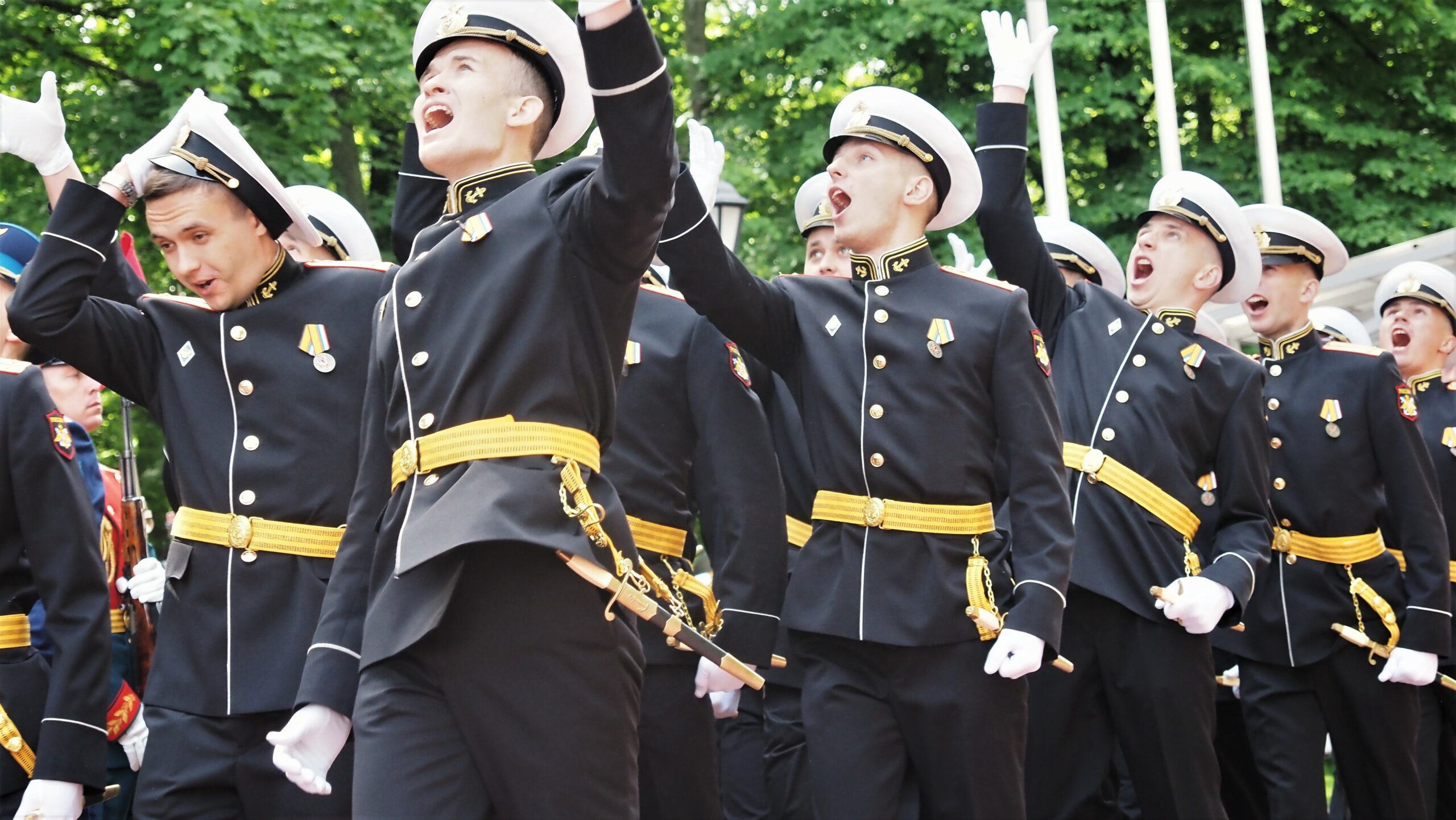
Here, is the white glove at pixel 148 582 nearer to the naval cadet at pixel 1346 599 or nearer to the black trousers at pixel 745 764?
the black trousers at pixel 745 764

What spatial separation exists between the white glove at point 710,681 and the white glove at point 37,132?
2328 mm

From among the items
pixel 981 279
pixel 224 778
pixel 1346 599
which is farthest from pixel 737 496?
pixel 1346 599

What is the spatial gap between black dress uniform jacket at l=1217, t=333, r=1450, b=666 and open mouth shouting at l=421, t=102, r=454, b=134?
173 inches

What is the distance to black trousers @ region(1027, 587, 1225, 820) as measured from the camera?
5.86 meters

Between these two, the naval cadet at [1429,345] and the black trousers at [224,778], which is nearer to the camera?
the black trousers at [224,778]

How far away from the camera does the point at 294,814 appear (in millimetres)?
4379

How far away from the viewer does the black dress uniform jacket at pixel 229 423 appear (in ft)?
14.8

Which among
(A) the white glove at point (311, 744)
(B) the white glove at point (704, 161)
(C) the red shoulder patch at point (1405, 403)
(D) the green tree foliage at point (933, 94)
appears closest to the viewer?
(A) the white glove at point (311, 744)

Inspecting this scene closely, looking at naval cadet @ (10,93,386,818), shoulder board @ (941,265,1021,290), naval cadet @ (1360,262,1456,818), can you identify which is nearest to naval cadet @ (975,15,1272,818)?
shoulder board @ (941,265,1021,290)

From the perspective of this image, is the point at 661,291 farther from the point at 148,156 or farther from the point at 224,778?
the point at 224,778

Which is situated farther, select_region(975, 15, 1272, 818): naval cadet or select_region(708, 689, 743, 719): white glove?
select_region(975, 15, 1272, 818): naval cadet

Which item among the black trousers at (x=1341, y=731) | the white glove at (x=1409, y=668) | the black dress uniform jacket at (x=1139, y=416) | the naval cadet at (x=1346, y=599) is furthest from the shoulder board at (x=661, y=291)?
the white glove at (x=1409, y=668)

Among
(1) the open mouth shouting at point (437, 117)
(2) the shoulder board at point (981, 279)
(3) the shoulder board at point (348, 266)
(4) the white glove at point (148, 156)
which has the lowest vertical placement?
(2) the shoulder board at point (981, 279)

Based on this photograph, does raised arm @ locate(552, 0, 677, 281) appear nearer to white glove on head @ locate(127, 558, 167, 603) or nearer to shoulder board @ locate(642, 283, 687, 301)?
shoulder board @ locate(642, 283, 687, 301)
